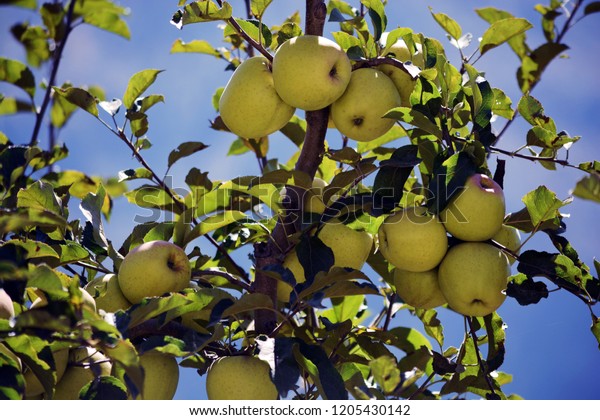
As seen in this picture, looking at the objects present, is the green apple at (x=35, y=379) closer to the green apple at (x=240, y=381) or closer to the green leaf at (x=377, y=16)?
the green apple at (x=240, y=381)

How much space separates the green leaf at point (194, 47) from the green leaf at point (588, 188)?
5.80 feet

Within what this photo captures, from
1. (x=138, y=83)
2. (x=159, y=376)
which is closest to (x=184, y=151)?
(x=138, y=83)

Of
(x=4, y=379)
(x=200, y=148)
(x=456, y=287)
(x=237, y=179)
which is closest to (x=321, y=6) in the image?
(x=237, y=179)

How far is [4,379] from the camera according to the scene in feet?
4.88

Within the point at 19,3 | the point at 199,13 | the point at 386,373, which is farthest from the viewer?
the point at 199,13

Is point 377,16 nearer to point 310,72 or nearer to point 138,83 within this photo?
point 310,72

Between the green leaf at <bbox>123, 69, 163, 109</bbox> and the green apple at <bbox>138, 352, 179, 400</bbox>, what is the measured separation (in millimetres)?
957

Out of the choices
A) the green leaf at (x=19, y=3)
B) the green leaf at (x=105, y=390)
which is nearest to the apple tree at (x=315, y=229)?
the green leaf at (x=105, y=390)

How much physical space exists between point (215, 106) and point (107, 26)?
89 cm

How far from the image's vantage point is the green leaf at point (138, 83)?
7.86 ft

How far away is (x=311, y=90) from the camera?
1966 millimetres

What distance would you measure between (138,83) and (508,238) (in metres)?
1.29

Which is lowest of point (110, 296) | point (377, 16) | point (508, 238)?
point (110, 296)

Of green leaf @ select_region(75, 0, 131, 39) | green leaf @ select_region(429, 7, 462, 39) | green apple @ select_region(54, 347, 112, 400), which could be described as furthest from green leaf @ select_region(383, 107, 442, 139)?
green apple @ select_region(54, 347, 112, 400)
